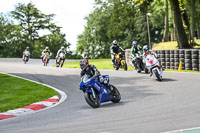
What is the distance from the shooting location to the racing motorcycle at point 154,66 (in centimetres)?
1672

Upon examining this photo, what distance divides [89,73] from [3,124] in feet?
9.97

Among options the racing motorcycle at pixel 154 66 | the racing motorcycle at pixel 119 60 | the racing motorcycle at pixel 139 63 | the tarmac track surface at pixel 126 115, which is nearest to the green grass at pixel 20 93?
the tarmac track surface at pixel 126 115

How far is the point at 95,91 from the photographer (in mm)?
10875

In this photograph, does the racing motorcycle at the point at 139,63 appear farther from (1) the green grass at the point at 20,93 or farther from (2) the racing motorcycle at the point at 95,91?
(2) the racing motorcycle at the point at 95,91

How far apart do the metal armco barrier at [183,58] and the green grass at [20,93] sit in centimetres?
954

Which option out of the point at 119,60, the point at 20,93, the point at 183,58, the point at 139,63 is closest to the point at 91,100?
the point at 20,93

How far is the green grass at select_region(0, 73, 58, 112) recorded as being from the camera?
11.9 meters

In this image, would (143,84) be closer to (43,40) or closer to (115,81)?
(115,81)

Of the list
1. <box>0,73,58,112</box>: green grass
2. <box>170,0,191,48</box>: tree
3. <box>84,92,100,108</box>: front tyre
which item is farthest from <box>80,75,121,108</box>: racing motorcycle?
<box>170,0,191,48</box>: tree

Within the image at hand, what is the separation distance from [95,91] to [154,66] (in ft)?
22.3

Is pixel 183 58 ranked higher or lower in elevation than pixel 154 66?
higher

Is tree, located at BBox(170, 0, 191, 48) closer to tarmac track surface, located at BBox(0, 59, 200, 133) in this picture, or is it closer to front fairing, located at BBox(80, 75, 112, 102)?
tarmac track surface, located at BBox(0, 59, 200, 133)

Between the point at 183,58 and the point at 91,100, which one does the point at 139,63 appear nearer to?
the point at 183,58

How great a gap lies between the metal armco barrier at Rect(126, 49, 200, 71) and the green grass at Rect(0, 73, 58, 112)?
31.3 ft
